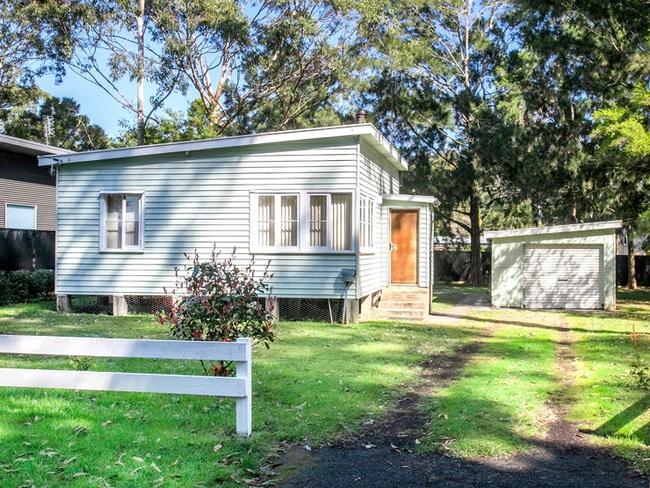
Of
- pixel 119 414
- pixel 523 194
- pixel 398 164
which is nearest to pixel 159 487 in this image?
pixel 119 414

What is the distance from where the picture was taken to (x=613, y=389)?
7473 millimetres

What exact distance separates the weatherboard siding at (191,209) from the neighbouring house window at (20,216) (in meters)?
5.38

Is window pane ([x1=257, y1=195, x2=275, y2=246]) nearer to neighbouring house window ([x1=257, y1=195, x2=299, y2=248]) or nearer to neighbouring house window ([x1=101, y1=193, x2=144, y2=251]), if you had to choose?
neighbouring house window ([x1=257, y1=195, x2=299, y2=248])

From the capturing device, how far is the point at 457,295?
947 inches

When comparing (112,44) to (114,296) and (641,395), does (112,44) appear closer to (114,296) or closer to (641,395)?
(114,296)

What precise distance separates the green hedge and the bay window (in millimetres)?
7307

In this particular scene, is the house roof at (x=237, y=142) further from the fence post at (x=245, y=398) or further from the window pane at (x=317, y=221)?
the fence post at (x=245, y=398)

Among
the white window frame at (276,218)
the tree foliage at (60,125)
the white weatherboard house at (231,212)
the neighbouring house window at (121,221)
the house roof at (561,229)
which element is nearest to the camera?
the white weatherboard house at (231,212)

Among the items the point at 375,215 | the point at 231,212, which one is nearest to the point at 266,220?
the point at 231,212

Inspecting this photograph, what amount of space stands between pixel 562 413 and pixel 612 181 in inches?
826

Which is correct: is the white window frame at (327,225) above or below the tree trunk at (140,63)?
below

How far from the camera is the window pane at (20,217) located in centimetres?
1978

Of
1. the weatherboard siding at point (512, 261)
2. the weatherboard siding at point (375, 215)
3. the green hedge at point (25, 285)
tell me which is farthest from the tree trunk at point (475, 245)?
the green hedge at point (25, 285)

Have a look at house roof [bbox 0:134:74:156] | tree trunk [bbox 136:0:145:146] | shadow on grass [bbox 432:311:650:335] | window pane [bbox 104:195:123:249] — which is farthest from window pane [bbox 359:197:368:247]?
tree trunk [bbox 136:0:145:146]
